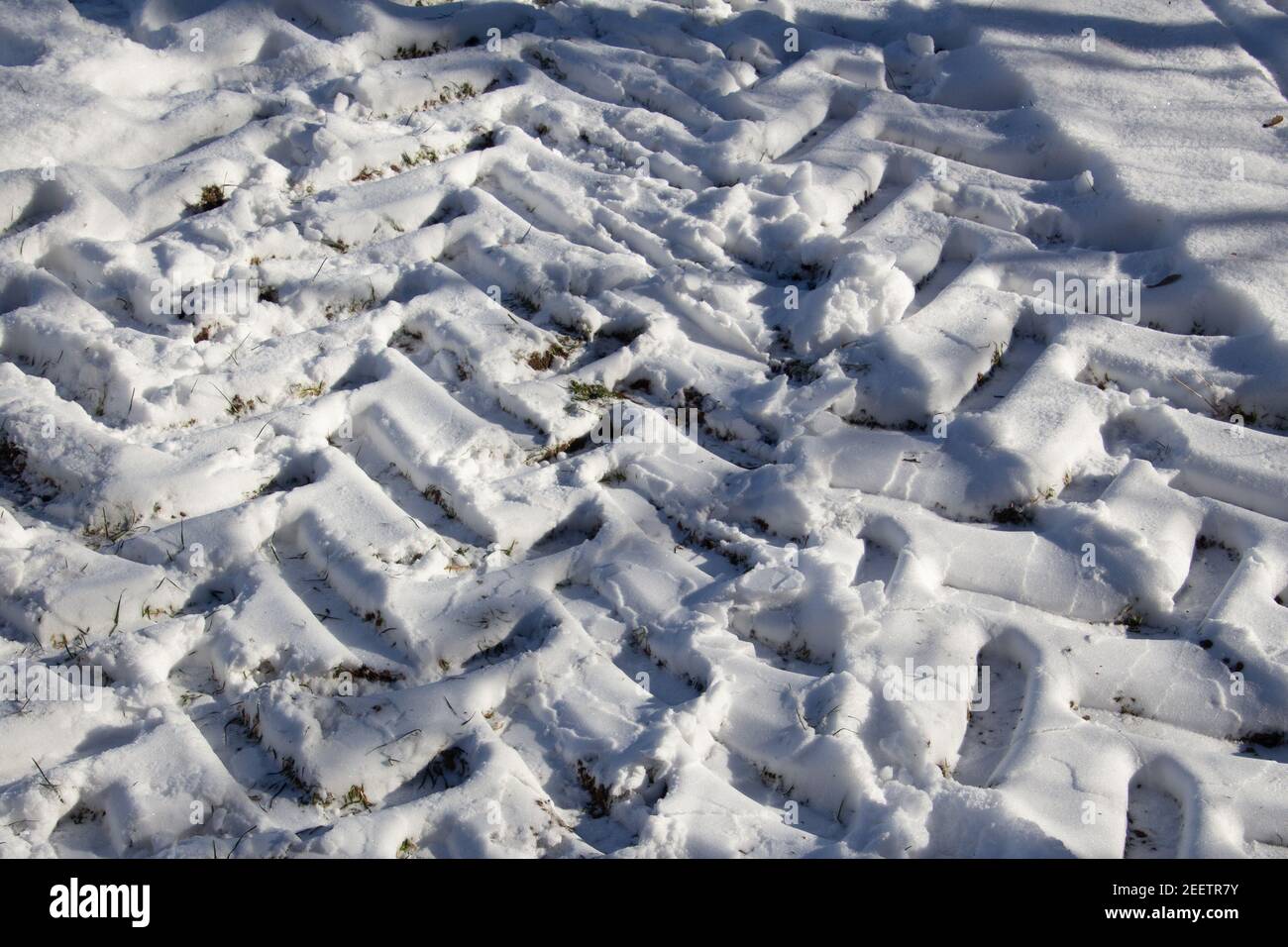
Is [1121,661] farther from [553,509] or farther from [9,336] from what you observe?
[9,336]

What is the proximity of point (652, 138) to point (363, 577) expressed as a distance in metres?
2.27

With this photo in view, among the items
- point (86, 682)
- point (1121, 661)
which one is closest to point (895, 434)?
point (1121, 661)

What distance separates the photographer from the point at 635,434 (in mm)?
3371

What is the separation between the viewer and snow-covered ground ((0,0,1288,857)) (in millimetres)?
2553

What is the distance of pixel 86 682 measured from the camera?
2.67 meters

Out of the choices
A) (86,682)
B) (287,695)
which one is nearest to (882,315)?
(287,695)

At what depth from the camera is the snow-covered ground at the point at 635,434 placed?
2.55 m

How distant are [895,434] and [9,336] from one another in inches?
101

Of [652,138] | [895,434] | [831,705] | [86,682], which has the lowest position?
[86,682]

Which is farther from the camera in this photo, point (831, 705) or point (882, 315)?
point (882, 315)

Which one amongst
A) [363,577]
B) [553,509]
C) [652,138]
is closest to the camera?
[363,577]

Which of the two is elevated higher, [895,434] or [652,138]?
[652,138]

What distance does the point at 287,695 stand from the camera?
8.69 feet
